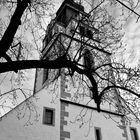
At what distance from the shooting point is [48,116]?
933 cm

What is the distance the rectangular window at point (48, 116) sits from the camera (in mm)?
9095

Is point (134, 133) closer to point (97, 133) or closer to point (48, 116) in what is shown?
point (97, 133)

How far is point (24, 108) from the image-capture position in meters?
8.80

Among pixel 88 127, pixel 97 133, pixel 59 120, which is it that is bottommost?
pixel 97 133

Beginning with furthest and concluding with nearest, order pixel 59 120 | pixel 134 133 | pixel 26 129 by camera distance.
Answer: pixel 134 133, pixel 59 120, pixel 26 129

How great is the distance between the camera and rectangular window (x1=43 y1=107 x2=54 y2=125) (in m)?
9.10

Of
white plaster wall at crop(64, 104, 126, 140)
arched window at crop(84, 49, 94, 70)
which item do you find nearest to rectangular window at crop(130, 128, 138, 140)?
white plaster wall at crop(64, 104, 126, 140)

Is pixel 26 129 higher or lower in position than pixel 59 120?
lower

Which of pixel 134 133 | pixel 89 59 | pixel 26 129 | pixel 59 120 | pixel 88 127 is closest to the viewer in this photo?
pixel 26 129

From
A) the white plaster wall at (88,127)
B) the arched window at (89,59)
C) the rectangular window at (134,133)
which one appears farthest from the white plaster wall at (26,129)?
the rectangular window at (134,133)

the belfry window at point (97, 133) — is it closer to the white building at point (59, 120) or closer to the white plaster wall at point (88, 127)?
the white building at point (59, 120)

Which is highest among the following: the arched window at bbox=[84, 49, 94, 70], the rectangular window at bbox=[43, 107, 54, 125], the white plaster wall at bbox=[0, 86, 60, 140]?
the arched window at bbox=[84, 49, 94, 70]

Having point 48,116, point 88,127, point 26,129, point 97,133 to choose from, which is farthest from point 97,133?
point 26,129

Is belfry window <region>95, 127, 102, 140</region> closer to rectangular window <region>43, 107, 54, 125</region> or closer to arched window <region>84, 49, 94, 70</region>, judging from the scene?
rectangular window <region>43, 107, 54, 125</region>
